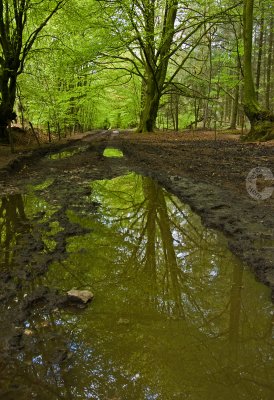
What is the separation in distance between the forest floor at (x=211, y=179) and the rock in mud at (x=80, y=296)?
1816 mm

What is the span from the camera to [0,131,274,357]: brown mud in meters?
3.50

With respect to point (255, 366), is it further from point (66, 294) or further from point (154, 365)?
point (66, 294)

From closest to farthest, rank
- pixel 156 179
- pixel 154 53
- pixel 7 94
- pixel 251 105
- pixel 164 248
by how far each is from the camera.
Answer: pixel 164 248
pixel 156 179
pixel 251 105
pixel 7 94
pixel 154 53

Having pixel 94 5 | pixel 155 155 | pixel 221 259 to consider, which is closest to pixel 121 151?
pixel 155 155

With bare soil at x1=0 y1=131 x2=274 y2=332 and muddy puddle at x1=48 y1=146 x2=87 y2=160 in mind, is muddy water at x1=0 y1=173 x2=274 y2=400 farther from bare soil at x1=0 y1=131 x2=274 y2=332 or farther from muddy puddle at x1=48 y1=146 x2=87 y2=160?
muddy puddle at x1=48 y1=146 x2=87 y2=160

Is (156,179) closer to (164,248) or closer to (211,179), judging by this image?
(211,179)

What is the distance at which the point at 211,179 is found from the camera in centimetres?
777

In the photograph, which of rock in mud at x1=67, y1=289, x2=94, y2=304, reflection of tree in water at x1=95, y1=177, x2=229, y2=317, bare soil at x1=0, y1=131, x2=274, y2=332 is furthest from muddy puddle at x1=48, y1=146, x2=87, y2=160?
rock in mud at x1=67, y1=289, x2=94, y2=304

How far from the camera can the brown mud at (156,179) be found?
11.5 ft

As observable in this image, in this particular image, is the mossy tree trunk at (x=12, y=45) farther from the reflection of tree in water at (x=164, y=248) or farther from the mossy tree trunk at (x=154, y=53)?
the reflection of tree in water at (x=164, y=248)

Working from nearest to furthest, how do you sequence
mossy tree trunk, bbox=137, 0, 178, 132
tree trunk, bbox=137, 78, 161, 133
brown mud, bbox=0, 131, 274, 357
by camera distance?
brown mud, bbox=0, 131, 274, 357 < mossy tree trunk, bbox=137, 0, 178, 132 < tree trunk, bbox=137, 78, 161, 133

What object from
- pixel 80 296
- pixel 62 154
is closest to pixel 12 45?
→ pixel 62 154

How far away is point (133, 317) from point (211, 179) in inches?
204

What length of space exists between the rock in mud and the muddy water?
0.27ft
